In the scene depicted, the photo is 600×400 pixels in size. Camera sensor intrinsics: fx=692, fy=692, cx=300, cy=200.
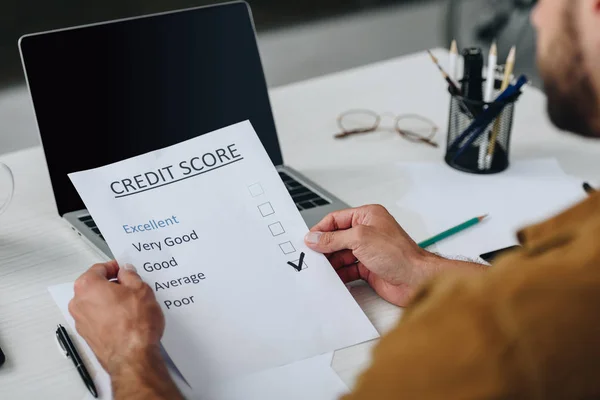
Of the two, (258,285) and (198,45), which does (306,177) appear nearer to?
(198,45)

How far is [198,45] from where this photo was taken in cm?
120

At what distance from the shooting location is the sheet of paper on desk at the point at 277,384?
77 centimetres

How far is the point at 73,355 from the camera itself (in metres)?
0.83

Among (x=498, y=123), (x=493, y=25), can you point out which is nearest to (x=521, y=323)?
(x=498, y=123)

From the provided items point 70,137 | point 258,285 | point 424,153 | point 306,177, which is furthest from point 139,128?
point 424,153

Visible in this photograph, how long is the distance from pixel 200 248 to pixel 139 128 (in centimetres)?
34

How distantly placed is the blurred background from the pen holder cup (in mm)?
1999

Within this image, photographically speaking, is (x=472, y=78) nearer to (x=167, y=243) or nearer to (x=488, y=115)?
(x=488, y=115)

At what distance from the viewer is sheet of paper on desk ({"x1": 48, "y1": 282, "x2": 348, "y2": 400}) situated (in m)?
0.77

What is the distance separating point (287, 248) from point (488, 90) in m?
0.54

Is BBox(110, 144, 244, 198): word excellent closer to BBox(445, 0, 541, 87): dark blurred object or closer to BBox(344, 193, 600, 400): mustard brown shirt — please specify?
BBox(344, 193, 600, 400): mustard brown shirt

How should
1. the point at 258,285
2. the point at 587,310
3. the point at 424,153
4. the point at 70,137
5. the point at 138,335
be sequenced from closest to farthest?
the point at 587,310
the point at 138,335
the point at 258,285
the point at 70,137
the point at 424,153

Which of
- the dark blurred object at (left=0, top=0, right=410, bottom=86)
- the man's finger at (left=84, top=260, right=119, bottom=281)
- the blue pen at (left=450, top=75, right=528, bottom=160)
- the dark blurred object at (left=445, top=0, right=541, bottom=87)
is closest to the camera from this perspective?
the man's finger at (left=84, top=260, right=119, bottom=281)

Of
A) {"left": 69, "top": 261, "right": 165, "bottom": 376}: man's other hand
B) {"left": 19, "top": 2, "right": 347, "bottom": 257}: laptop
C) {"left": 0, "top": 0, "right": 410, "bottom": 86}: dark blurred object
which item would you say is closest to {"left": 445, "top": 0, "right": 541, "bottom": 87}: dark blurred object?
{"left": 0, "top": 0, "right": 410, "bottom": 86}: dark blurred object
